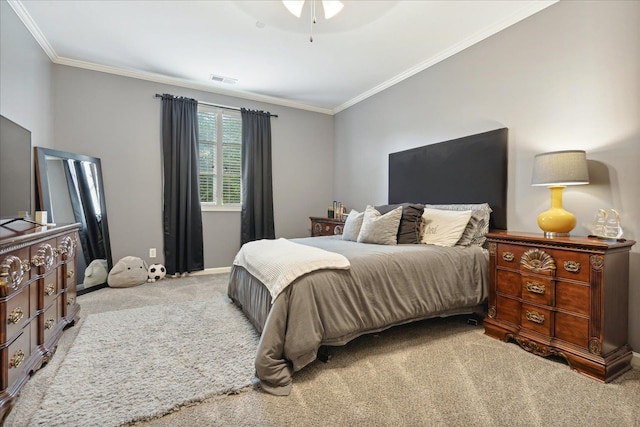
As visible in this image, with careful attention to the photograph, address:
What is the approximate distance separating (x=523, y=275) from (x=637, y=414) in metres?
0.85

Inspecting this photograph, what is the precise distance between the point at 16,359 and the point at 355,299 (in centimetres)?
179

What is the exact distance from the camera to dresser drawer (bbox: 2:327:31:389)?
140cm

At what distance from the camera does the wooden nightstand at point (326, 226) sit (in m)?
4.01

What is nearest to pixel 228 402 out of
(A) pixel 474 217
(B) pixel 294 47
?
(A) pixel 474 217

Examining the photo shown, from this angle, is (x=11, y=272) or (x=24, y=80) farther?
(x=24, y=80)

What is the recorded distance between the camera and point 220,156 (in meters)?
4.39

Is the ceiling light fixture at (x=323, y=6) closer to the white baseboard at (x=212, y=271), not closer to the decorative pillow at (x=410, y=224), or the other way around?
the decorative pillow at (x=410, y=224)

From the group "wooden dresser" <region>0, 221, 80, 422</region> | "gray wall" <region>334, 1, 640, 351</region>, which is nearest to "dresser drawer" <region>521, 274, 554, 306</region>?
"gray wall" <region>334, 1, 640, 351</region>

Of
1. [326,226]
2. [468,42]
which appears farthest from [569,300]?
[326,226]

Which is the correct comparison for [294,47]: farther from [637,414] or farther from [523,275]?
[637,414]

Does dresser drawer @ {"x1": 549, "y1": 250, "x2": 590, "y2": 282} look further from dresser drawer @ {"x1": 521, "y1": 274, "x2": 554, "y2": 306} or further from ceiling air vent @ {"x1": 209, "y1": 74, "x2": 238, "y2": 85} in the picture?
ceiling air vent @ {"x1": 209, "y1": 74, "x2": 238, "y2": 85}

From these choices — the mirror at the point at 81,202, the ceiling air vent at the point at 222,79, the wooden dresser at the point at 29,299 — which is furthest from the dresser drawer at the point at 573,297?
the mirror at the point at 81,202

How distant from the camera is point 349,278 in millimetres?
1906

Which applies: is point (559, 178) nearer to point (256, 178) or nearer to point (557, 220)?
point (557, 220)
